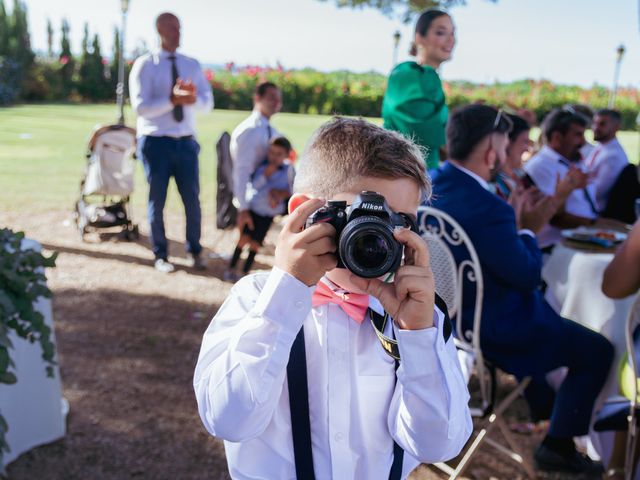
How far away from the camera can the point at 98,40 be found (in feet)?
103

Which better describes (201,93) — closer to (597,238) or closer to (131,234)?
(131,234)

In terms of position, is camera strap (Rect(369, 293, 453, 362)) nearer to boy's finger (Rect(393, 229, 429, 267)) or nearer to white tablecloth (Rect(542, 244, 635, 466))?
boy's finger (Rect(393, 229, 429, 267))

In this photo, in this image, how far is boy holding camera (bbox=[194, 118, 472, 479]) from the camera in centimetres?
110

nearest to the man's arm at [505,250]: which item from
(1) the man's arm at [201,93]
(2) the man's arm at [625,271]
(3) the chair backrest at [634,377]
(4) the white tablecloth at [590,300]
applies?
(2) the man's arm at [625,271]

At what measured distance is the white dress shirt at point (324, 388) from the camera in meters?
1.13

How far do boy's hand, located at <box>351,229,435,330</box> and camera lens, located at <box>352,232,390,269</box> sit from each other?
0.13 feet

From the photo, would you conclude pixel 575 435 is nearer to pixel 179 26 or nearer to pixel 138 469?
pixel 138 469

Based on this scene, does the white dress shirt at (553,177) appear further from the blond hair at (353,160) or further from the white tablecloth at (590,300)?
the blond hair at (353,160)

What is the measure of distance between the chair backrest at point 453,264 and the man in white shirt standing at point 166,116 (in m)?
3.54

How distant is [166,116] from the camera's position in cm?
546

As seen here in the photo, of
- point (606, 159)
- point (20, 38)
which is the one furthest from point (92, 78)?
point (606, 159)

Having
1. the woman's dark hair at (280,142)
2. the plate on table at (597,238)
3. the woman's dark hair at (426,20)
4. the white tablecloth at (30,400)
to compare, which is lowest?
the white tablecloth at (30,400)

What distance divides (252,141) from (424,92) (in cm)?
189

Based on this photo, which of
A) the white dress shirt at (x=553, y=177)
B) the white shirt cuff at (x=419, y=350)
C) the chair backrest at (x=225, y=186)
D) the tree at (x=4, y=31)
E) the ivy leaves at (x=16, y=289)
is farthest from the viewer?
the tree at (x=4, y=31)
